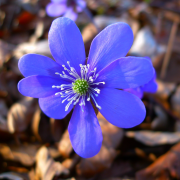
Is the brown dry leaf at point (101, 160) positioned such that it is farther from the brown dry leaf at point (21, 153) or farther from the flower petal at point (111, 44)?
the flower petal at point (111, 44)

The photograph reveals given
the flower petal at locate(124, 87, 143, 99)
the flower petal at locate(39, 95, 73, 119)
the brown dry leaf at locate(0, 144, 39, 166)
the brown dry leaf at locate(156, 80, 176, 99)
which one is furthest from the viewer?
the brown dry leaf at locate(156, 80, 176, 99)

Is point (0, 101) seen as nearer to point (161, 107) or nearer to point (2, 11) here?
point (161, 107)

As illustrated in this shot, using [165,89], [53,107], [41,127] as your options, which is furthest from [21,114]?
[165,89]

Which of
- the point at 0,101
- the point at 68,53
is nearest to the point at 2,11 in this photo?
the point at 0,101

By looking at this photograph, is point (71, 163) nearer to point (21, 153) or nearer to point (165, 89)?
point (21, 153)

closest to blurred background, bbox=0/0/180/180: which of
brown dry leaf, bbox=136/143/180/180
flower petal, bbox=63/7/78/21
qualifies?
brown dry leaf, bbox=136/143/180/180

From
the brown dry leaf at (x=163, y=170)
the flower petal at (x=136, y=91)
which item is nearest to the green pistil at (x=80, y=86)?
the flower petal at (x=136, y=91)

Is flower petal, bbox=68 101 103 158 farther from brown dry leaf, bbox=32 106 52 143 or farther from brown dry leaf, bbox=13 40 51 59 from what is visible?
brown dry leaf, bbox=13 40 51 59
